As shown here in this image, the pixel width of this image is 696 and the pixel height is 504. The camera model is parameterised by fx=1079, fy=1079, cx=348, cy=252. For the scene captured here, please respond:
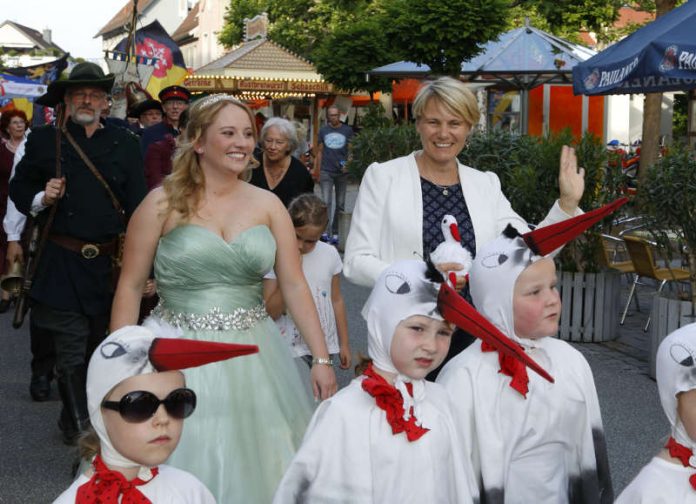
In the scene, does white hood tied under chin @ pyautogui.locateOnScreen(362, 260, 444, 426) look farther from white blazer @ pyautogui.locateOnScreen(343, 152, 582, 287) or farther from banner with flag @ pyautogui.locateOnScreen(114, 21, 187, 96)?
banner with flag @ pyautogui.locateOnScreen(114, 21, 187, 96)

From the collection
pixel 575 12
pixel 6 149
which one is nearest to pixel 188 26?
pixel 575 12

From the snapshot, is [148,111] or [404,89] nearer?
[148,111]

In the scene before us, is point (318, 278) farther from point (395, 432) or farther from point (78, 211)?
point (395, 432)

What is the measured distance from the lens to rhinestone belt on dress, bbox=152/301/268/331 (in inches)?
175

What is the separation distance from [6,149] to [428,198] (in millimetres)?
7839

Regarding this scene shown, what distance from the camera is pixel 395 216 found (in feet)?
14.9

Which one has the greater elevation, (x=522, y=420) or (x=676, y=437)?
(x=676, y=437)

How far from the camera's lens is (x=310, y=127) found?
53.5 meters

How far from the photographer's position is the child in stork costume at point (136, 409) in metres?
2.90

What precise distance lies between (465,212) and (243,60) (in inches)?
1995

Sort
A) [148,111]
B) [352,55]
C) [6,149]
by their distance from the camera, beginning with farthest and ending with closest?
[352,55]
[6,149]
[148,111]

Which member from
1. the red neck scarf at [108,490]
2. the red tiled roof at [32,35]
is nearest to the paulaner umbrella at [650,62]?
the red neck scarf at [108,490]

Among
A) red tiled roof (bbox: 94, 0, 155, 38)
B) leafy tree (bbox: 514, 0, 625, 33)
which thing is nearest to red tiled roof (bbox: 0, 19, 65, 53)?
red tiled roof (bbox: 94, 0, 155, 38)

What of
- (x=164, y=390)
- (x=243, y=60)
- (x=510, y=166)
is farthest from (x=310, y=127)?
(x=164, y=390)
